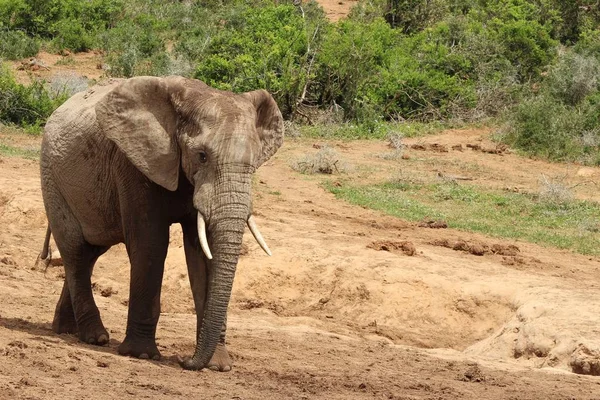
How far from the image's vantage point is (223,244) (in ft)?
21.6

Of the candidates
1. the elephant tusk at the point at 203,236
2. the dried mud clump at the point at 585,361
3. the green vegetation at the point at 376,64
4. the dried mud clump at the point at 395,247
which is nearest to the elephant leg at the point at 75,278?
the elephant tusk at the point at 203,236

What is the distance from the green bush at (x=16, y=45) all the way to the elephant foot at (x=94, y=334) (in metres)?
15.4

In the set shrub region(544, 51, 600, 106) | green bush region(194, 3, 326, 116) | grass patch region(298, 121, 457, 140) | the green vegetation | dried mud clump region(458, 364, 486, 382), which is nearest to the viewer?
dried mud clump region(458, 364, 486, 382)

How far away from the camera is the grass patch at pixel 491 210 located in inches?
504

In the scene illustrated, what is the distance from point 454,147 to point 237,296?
824 cm

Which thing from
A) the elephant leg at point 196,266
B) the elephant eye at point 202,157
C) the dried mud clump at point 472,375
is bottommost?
the dried mud clump at point 472,375

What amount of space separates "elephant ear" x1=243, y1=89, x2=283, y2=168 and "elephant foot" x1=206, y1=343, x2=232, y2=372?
1.23 meters

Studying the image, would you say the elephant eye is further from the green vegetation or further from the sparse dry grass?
the green vegetation

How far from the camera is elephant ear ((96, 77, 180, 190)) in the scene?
23.1 feet

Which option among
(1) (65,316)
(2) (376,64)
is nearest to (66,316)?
(1) (65,316)

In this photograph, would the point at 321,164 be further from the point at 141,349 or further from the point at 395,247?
the point at 141,349

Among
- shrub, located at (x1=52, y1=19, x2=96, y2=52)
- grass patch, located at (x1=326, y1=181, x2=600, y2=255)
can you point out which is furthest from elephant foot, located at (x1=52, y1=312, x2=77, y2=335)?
shrub, located at (x1=52, y1=19, x2=96, y2=52)

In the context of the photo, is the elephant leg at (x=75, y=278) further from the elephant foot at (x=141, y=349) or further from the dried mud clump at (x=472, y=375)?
the dried mud clump at (x=472, y=375)

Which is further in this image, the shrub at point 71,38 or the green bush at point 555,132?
the shrub at point 71,38
